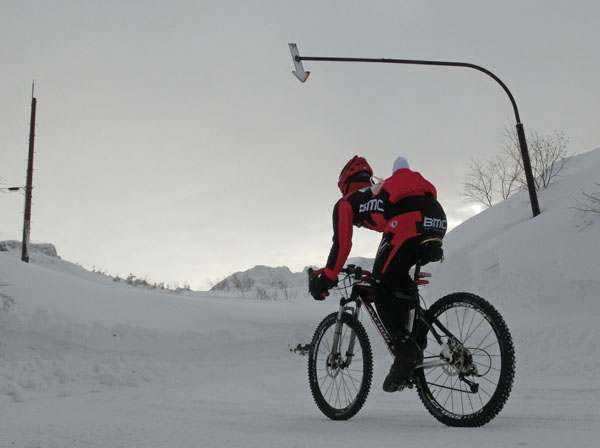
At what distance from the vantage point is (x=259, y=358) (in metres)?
9.41

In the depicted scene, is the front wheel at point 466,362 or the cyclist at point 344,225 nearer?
the front wheel at point 466,362

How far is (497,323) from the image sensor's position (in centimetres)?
309

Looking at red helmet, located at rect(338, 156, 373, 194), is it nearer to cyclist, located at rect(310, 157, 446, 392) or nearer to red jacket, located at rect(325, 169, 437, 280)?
red jacket, located at rect(325, 169, 437, 280)

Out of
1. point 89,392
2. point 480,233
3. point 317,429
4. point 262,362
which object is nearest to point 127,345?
point 89,392

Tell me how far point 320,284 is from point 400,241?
87 centimetres

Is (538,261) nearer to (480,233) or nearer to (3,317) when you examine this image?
(480,233)

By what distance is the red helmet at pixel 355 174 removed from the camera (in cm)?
449

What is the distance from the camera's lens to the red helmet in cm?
449

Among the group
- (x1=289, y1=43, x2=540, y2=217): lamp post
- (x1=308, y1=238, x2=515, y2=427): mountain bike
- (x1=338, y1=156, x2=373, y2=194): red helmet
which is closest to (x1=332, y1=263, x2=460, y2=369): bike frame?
(x1=308, y1=238, x2=515, y2=427): mountain bike

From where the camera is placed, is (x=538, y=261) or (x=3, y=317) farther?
(x=538, y=261)

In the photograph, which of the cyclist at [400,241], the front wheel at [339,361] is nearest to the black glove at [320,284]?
the front wheel at [339,361]

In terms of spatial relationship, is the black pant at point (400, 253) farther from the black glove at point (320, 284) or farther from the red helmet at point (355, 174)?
the red helmet at point (355, 174)

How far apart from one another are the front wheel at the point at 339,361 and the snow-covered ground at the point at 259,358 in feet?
0.63

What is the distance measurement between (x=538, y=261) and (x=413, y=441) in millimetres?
8116
